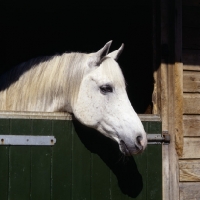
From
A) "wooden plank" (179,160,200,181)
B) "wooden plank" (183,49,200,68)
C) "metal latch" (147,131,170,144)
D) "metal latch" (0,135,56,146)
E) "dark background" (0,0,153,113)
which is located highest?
"dark background" (0,0,153,113)

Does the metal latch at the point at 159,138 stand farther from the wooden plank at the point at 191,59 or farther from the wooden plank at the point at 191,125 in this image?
the wooden plank at the point at 191,59

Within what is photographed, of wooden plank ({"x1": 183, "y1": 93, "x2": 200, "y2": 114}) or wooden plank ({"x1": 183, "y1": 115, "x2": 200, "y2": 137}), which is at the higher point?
wooden plank ({"x1": 183, "y1": 93, "x2": 200, "y2": 114})

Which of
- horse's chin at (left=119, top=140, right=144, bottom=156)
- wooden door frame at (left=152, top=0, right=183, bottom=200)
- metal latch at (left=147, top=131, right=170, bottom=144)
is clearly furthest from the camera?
wooden door frame at (left=152, top=0, right=183, bottom=200)

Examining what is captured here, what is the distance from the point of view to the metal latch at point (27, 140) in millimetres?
3191

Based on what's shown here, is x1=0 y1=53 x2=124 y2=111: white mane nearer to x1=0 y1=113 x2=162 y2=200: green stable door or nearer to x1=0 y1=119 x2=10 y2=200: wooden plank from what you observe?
x1=0 y1=113 x2=162 y2=200: green stable door

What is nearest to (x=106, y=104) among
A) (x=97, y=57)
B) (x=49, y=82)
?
(x=97, y=57)

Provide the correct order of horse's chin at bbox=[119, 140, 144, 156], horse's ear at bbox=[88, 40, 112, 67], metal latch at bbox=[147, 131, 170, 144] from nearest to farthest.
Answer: horse's chin at bbox=[119, 140, 144, 156]
horse's ear at bbox=[88, 40, 112, 67]
metal latch at bbox=[147, 131, 170, 144]

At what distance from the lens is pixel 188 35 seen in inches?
156

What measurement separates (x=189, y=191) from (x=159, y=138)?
509 mm

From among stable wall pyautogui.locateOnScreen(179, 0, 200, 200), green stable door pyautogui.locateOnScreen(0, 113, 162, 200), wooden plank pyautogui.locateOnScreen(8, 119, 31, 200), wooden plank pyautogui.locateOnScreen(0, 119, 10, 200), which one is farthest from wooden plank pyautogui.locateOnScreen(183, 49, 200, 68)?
wooden plank pyautogui.locateOnScreen(0, 119, 10, 200)

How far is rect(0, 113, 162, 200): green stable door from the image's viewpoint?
3.20 meters

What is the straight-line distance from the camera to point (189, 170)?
3.87 meters

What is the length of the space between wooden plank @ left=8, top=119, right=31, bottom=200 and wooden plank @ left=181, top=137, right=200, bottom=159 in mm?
1237

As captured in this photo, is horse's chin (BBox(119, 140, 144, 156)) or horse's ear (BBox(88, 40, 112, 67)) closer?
horse's chin (BBox(119, 140, 144, 156))
